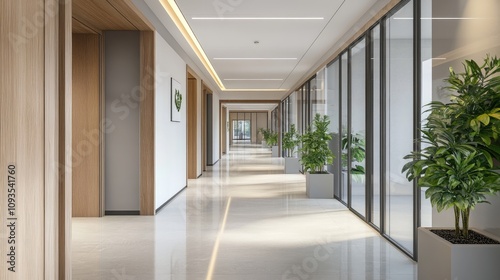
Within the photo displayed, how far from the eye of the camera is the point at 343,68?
9305mm

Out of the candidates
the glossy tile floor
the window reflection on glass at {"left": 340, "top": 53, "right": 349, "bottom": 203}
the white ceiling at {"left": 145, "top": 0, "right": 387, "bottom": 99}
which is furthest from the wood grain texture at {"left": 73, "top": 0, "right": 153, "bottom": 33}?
the window reflection on glass at {"left": 340, "top": 53, "right": 349, "bottom": 203}

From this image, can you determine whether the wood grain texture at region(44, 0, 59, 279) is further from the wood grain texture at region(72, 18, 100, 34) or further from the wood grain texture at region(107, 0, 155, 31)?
the wood grain texture at region(72, 18, 100, 34)

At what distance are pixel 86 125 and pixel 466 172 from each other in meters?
6.17

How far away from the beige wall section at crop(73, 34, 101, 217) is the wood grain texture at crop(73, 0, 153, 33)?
45cm

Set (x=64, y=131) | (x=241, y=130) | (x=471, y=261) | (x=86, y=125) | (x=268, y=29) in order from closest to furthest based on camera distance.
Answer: (x=471, y=261), (x=64, y=131), (x=86, y=125), (x=268, y=29), (x=241, y=130)

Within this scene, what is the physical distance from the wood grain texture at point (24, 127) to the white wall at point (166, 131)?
14.5 ft

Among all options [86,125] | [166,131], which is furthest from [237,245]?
[166,131]

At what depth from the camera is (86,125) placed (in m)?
7.71

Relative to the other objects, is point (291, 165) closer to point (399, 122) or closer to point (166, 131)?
point (166, 131)

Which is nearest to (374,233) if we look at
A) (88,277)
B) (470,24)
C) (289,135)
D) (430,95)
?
(430,95)

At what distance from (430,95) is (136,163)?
16.4 ft

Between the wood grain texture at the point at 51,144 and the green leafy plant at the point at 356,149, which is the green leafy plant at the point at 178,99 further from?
the wood grain texture at the point at 51,144

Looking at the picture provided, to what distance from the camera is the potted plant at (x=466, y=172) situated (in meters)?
3.12

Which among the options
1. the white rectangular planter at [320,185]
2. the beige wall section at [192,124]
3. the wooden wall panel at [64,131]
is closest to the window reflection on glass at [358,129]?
the white rectangular planter at [320,185]
